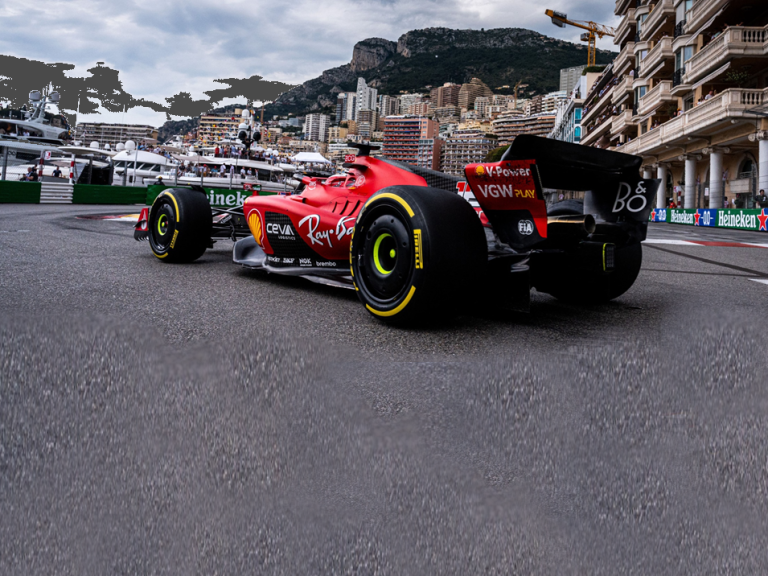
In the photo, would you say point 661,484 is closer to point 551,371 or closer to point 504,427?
point 504,427

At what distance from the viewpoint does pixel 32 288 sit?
421cm

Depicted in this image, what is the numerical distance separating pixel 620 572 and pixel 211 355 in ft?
6.09

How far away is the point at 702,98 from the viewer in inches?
1443

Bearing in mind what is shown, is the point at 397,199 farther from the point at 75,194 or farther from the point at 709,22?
the point at 709,22

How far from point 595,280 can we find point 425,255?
1649 mm

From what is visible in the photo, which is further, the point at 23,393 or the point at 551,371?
the point at 551,371

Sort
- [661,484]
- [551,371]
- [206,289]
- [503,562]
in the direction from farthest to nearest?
[206,289] → [551,371] → [661,484] → [503,562]

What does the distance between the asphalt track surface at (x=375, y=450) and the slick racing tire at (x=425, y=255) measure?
0.47ft

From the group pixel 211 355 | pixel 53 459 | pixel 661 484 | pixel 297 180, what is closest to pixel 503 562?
pixel 661 484

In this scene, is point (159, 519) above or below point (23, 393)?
below

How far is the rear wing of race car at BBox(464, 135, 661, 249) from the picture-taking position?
3.29 meters

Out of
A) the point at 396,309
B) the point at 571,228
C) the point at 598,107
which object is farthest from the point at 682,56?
the point at 396,309

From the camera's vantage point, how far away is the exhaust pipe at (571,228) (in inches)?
139

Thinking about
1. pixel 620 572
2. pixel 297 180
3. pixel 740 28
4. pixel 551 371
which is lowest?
pixel 620 572
